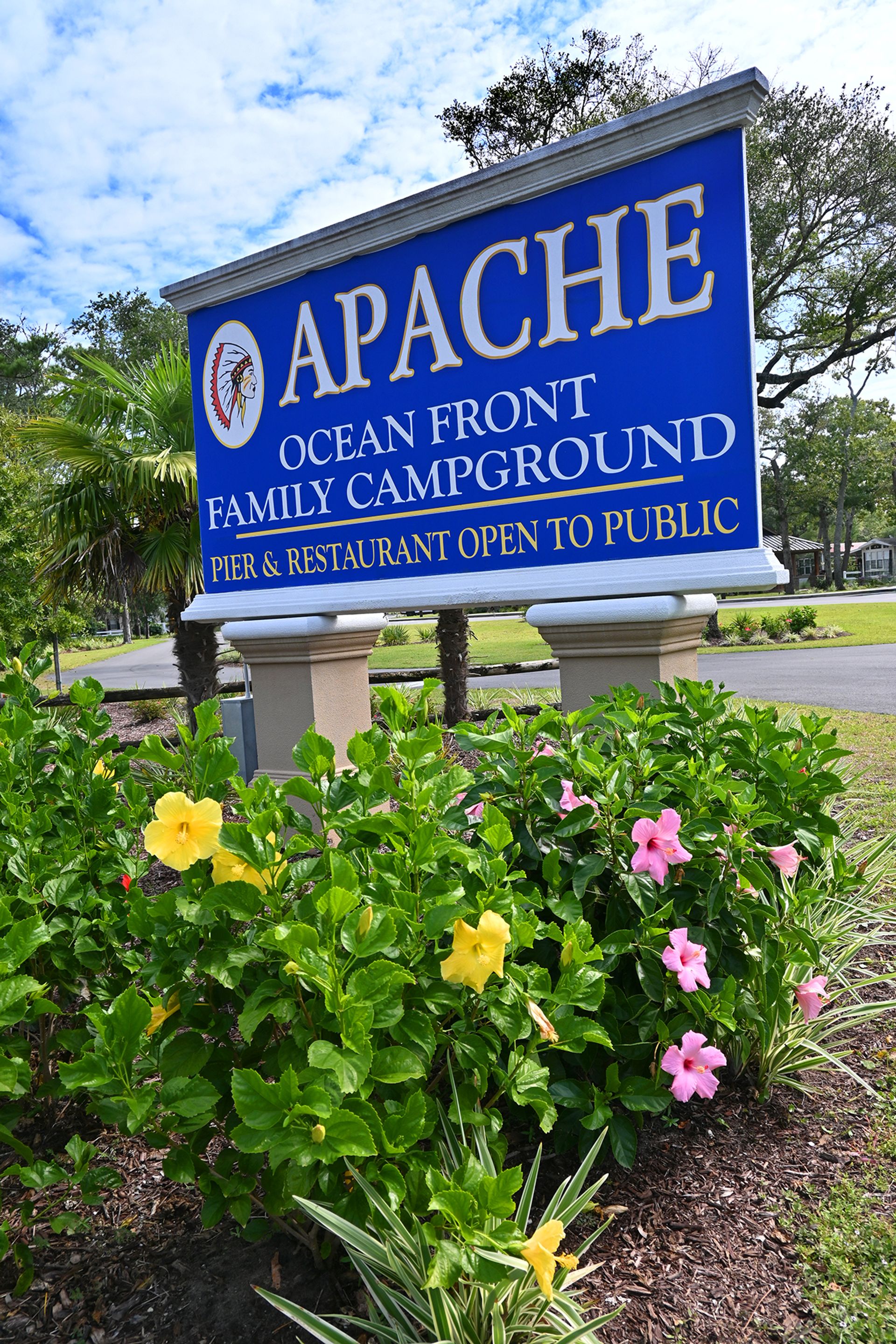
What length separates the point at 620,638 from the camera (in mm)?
3459

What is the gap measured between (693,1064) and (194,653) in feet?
25.3

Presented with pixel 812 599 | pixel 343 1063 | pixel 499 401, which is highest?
pixel 499 401

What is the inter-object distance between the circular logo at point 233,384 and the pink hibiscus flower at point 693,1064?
3.80 m

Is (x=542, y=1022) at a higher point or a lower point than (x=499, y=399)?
lower

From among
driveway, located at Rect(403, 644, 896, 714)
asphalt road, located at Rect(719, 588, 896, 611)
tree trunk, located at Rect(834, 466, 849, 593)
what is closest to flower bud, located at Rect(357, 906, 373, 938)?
driveway, located at Rect(403, 644, 896, 714)

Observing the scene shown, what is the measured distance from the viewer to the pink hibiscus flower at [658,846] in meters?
1.96

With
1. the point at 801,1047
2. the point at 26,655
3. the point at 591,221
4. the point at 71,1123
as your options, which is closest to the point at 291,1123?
the point at 71,1123

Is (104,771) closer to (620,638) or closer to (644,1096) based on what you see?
(644,1096)

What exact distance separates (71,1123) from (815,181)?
61.3 ft

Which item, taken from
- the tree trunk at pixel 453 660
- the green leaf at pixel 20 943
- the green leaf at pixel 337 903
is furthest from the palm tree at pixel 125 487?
the green leaf at pixel 337 903

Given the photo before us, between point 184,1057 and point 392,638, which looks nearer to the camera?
point 184,1057

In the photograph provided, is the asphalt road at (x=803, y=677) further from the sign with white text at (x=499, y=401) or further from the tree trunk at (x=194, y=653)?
the sign with white text at (x=499, y=401)

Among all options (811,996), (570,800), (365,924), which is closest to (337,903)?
(365,924)

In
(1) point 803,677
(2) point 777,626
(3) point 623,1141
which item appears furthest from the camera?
(2) point 777,626
